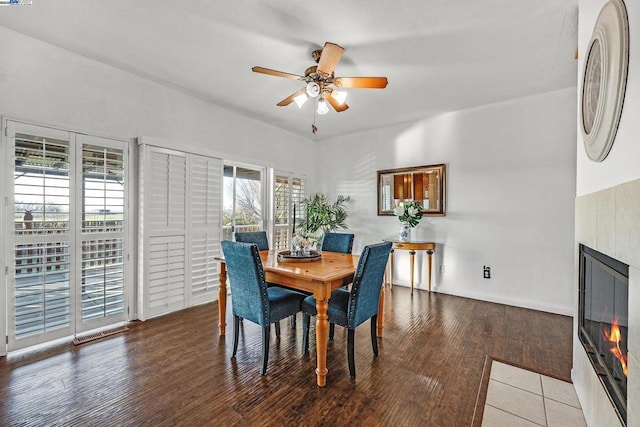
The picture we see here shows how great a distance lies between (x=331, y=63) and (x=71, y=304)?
3.18 m

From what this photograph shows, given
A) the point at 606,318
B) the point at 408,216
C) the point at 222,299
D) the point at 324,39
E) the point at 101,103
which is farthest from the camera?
the point at 408,216

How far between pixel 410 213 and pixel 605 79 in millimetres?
3035

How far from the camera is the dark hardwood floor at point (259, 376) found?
173 cm

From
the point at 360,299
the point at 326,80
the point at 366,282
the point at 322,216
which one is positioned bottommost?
the point at 360,299

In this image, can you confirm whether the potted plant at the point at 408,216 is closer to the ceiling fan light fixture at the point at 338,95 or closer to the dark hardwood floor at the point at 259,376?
the dark hardwood floor at the point at 259,376

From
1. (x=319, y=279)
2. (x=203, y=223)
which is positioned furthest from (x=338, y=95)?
(x=203, y=223)

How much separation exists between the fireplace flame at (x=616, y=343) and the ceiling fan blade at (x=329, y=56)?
7.40ft

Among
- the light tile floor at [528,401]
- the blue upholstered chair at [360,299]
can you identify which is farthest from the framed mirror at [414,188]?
the light tile floor at [528,401]

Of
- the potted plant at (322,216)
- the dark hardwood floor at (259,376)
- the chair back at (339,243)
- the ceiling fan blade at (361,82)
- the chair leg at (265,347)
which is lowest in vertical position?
the dark hardwood floor at (259,376)

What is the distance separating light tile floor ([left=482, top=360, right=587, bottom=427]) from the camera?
1699mm

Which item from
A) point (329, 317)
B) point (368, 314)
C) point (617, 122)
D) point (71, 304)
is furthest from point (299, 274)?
point (71, 304)

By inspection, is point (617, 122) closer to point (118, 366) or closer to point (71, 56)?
point (118, 366)

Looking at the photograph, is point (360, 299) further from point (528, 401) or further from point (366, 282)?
point (528, 401)

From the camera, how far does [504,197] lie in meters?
3.84
